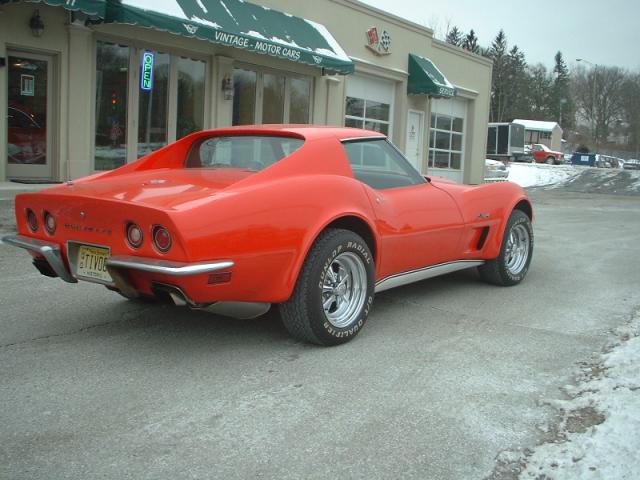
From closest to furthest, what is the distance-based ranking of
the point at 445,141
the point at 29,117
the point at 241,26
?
the point at 29,117
the point at 241,26
the point at 445,141

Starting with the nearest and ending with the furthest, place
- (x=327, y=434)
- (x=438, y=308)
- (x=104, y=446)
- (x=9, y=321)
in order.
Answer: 1. (x=104, y=446)
2. (x=327, y=434)
3. (x=9, y=321)
4. (x=438, y=308)

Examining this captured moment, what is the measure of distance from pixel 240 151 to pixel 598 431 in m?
2.84

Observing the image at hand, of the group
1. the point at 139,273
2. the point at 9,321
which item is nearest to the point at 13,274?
the point at 9,321

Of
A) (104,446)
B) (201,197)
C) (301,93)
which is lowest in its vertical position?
(104,446)

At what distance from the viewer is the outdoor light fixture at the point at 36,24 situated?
10062 mm

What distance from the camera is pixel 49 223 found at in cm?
401

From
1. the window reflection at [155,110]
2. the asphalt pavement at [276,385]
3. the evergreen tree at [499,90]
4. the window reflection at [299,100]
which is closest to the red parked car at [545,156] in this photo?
the evergreen tree at [499,90]

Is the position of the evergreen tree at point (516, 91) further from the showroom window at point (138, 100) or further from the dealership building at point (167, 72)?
the showroom window at point (138, 100)

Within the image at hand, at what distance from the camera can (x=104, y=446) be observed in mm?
2717

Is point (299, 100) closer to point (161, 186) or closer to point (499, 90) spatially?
point (161, 186)

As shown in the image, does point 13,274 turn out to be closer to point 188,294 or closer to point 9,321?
point 9,321

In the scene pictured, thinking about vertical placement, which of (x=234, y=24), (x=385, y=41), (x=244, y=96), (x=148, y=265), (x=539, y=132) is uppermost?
(x=539, y=132)

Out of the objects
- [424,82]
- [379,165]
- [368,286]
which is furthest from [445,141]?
[368,286]

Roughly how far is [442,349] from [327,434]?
1.43 meters
